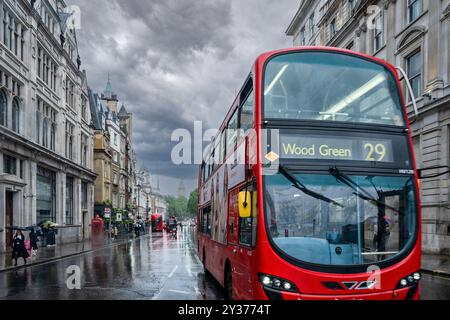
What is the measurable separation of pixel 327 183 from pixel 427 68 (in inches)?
761

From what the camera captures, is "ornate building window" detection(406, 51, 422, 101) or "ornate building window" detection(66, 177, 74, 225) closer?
"ornate building window" detection(406, 51, 422, 101)

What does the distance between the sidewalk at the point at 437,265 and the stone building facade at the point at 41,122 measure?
67.2ft

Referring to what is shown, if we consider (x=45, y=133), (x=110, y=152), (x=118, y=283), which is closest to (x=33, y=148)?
(x=45, y=133)

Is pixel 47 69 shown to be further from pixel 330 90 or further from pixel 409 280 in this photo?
pixel 409 280

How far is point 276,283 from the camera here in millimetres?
6309

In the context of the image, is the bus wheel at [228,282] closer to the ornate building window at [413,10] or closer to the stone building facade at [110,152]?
the ornate building window at [413,10]

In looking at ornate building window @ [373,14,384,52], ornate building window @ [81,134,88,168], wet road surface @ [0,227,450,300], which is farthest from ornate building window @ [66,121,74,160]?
ornate building window @ [373,14,384,52]

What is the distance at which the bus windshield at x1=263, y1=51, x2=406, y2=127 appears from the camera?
7.12 meters

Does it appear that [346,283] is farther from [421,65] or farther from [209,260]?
[421,65]

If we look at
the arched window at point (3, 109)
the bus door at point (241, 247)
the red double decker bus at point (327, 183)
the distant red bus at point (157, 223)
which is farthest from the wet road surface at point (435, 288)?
the distant red bus at point (157, 223)

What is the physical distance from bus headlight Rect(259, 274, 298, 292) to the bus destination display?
175 centimetres

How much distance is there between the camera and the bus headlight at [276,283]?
6.25 m

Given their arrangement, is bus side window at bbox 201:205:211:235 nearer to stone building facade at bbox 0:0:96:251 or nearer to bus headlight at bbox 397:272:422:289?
bus headlight at bbox 397:272:422:289
